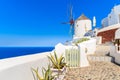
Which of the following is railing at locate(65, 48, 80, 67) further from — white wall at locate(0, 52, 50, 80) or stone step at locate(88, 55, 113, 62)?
white wall at locate(0, 52, 50, 80)

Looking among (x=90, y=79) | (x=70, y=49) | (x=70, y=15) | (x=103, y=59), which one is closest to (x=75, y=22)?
(x=70, y=15)

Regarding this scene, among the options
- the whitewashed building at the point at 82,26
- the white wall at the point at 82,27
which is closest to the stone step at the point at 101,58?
the whitewashed building at the point at 82,26

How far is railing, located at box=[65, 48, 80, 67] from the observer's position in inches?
425

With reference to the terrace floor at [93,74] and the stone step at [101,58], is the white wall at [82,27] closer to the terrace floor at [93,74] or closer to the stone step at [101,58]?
the stone step at [101,58]

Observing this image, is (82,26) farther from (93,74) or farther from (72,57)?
(93,74)

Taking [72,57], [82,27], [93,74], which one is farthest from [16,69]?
[82,27]

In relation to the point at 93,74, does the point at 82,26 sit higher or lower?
higher

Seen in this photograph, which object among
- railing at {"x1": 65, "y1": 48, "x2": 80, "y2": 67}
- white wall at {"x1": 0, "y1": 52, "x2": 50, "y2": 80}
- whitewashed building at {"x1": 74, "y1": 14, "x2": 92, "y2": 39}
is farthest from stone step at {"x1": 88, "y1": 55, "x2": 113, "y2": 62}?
whitewashed building at {"x1": 74, "y1": 14, "x2": 92, "y2": 39}

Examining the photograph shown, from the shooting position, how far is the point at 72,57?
10.9m

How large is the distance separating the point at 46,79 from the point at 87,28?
3070cm

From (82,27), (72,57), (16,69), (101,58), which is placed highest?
(82,27)

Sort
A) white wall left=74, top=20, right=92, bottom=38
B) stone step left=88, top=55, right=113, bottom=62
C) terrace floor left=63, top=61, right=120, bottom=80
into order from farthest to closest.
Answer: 1. white wall left=74, top=20, right=92, bottom=38
2. stone step left=88, top=55, right=113, bottom=62
3. terrace floor left=63, top=61, right=120, bottom=80

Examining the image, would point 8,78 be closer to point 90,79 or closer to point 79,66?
point 90,79

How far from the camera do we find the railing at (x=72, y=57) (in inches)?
425
